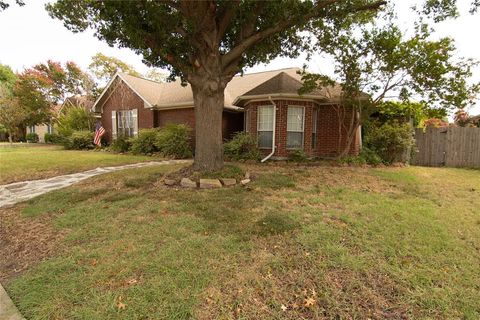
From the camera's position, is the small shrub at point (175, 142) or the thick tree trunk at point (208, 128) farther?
the small shrub at point (175, 142)

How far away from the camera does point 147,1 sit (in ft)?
18.7

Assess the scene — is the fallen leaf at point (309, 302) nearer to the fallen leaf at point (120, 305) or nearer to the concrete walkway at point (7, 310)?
the fallen leaf at point (120, 305)

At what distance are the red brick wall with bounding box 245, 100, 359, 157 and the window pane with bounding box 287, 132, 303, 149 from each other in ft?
0.59

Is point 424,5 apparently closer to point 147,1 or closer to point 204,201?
point 147,1

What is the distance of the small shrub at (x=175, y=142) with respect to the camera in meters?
12.9

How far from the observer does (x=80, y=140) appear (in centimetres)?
1811

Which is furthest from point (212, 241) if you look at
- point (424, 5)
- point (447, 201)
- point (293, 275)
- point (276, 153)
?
point (424, 5)

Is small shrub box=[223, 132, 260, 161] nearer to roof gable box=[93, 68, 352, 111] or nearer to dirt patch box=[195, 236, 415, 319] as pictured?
roof gable box=[93, 68, 352, 111]

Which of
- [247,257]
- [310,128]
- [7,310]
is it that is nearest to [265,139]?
[310,128]

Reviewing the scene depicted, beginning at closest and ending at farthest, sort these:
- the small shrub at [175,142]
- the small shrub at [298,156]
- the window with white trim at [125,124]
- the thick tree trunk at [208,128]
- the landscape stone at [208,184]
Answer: the landscape stone at [208,184]
the thick tree trunk at [208,128]
the small shrub at [298,156]
the small shrub at [175,142]
the window with white trim at [125,124]

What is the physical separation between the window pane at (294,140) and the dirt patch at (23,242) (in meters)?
9.18

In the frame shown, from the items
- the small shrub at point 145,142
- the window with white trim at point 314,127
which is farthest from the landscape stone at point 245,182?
the small shrub at point 145,142

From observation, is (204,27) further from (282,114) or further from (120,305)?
(120,305)

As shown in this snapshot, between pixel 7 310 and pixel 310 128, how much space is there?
11042 millimetres
